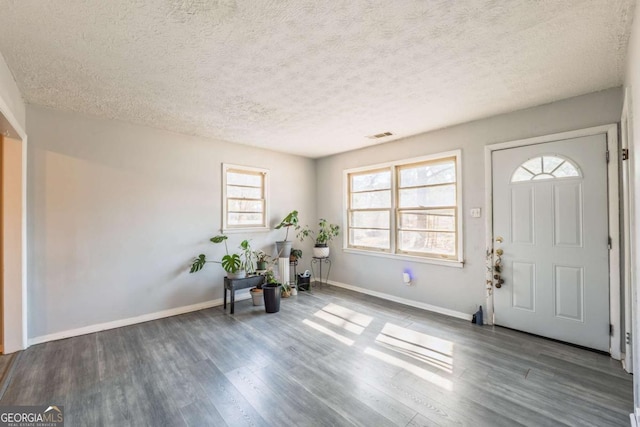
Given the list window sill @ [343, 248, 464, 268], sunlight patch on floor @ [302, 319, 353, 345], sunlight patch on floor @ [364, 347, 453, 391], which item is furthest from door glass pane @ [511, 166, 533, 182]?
sunlight patch on floor @ [302, 319, 353, 345]

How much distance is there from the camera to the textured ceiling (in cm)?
162

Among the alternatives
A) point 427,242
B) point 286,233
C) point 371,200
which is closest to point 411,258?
point 427,242

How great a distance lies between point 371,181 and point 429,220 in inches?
49.7

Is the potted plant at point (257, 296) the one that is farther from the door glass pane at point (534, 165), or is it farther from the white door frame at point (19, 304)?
the door glass pane at point (534, 165)

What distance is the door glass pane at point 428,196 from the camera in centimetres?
381

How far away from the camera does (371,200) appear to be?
4844mm

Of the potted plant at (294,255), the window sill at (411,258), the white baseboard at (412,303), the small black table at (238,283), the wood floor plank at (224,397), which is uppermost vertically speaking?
the window sill at (411,258)

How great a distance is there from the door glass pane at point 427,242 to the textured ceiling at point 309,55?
1.64 meters

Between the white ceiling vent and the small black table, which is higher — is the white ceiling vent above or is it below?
above

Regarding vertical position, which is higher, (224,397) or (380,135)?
(380,135)

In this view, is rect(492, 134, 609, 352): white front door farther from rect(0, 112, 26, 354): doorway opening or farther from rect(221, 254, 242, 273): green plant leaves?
rect(0, 112, 26, 354): doorway opening

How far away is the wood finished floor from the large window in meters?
1.18

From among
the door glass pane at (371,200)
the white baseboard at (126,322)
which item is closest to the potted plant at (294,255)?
the white baseboard at (126,322)

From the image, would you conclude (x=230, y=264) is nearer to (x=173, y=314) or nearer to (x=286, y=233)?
(x=173, y=314)
